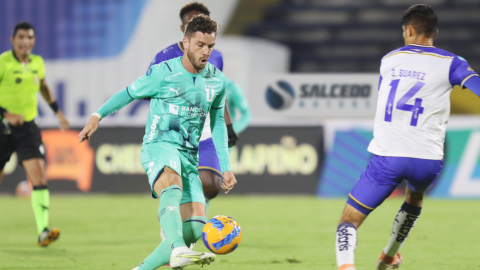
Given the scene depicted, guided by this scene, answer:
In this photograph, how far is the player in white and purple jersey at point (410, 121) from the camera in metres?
4.43

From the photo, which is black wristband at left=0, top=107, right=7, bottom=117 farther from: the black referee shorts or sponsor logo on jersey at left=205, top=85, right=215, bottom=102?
sponsor logo on jersey at left=205, top=85, right=215, bottom=102

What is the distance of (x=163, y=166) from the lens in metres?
4.59

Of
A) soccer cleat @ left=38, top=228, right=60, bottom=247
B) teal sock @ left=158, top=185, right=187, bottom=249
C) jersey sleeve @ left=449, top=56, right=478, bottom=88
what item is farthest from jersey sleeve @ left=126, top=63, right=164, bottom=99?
soccer cleat @ left=38, top=228, right=60, bottom=247

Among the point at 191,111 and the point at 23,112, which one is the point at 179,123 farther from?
the point at 23,112

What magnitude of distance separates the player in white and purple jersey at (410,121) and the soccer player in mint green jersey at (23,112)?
14.0 ft

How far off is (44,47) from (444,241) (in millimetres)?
16416

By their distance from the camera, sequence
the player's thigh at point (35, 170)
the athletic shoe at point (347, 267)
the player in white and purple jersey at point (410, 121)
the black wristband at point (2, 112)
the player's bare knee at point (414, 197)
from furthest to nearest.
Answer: the black wristband at point (2, 112) < the player's thigh at point (35, 170) < the player's bare knee at point (414, 197) < the player in white and purple jersey at point (410, 121) < the athletic shoe at point (347, 267)

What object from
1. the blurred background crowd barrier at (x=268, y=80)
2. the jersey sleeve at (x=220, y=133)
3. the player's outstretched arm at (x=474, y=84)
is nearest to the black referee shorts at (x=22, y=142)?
the jersey sleeve at (x=220, y=133)

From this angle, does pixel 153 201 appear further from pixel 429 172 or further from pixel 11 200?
pixel 429 172

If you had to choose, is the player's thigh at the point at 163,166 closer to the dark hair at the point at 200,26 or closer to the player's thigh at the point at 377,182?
the dark hair at the point at 200,26

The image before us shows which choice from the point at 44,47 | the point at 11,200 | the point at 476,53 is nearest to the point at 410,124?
the point at 11,200

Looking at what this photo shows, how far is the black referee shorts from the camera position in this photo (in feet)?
24.9

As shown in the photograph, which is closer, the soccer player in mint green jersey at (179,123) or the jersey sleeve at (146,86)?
the soccer player in mint green jersey at (179,123)

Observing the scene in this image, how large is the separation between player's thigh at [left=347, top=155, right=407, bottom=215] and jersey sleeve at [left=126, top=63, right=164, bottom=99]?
1599 mm
